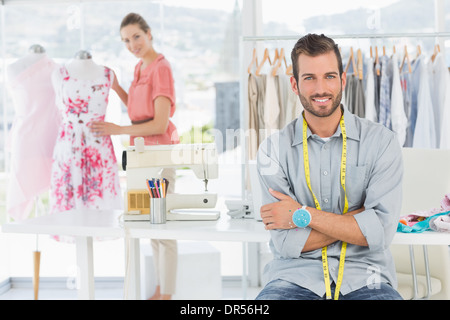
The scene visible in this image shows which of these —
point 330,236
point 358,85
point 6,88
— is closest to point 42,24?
point 6,88

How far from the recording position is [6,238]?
428 centimetres

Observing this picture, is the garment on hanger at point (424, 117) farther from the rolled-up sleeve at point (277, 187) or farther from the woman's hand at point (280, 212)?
the woman's hand at point (280, 212)

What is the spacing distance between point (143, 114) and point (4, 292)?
1.79 metres

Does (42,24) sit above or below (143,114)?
above

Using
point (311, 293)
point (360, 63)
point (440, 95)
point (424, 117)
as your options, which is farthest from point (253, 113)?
point (311, 293)

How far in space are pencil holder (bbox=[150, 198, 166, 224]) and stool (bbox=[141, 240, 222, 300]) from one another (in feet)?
4.03

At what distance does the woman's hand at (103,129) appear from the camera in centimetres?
354

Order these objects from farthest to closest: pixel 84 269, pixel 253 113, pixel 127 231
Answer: pixel 253 113, pixel 84 269, pixel 127 231

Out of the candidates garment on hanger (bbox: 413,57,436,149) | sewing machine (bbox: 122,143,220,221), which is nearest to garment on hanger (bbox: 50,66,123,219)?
sewing machine (bbox: 122,143,220,221)

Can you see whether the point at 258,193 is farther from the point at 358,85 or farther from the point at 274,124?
the point at 358,85

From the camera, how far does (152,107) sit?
3543mm

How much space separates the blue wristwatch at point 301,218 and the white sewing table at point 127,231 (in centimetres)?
30

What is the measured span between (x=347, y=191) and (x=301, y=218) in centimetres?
21

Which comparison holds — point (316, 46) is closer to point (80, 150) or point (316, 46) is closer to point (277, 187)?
point (277, 187)
